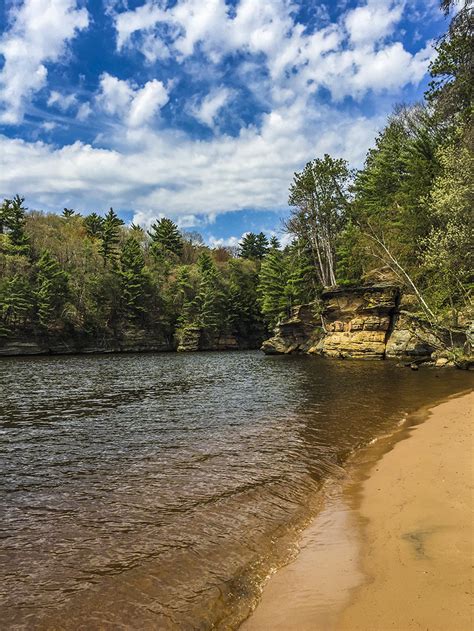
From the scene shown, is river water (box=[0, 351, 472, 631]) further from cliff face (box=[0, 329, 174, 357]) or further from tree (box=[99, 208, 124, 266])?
tree (box=[99, 208, 124, 266])

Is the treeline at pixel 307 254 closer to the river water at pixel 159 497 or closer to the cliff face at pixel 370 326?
the cliff face at pixel 370 326

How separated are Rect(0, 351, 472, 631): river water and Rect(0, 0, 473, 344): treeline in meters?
11.2

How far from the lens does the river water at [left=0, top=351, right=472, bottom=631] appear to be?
15.9 ft

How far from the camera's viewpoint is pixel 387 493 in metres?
7.73

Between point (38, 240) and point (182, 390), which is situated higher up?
point (38, 240)

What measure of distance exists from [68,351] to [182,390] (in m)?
41.0

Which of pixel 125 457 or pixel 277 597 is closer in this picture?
pixel 277 597

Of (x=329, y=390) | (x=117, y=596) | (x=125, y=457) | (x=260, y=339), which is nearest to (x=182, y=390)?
(x=329, y=390)

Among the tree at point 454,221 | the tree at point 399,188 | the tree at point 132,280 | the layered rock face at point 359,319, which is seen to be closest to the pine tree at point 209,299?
the tree at point 132,280

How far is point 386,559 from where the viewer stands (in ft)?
17.4

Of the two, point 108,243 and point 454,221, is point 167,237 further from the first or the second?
point 454,221

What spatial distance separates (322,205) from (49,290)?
37004mm

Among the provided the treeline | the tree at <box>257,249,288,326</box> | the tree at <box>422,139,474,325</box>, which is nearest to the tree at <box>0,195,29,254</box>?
the treeline

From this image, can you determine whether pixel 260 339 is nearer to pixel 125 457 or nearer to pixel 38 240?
pixel 38 240
